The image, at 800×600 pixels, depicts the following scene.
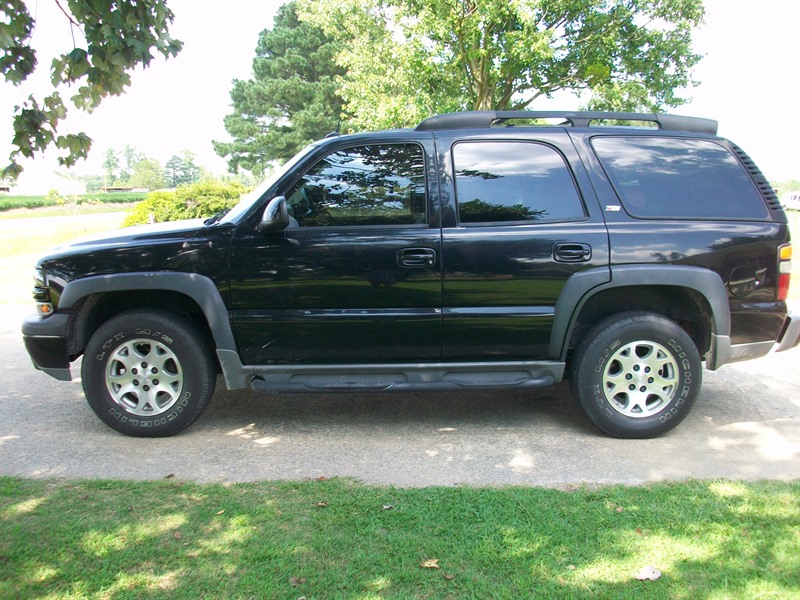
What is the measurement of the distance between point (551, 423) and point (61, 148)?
361 centimetres

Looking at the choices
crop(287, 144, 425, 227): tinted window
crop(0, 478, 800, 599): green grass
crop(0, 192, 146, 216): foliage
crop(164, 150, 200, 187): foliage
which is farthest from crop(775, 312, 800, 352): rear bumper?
crop(164, 150, 200, 187): foliage

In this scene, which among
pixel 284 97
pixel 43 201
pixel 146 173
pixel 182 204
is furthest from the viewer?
pixel 146 173

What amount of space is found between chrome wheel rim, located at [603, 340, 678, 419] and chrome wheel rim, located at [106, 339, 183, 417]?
2.89 meters

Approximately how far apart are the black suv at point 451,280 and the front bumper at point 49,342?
20mm

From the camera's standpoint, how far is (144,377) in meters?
4.29

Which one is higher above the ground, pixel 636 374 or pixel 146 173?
pixel 146 173

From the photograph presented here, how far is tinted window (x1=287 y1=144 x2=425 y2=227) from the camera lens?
4219 mm

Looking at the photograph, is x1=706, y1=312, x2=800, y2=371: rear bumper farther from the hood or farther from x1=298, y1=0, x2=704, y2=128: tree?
x1=298, y1=0, x2=704, y2=128: tree

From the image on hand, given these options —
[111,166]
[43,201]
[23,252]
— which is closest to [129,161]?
[111,166]

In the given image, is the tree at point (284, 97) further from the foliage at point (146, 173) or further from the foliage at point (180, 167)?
the foliage at point (180, 167)

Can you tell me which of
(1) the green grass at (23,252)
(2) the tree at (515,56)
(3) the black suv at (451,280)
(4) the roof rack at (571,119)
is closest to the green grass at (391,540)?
(3) the black suv at (451,280)

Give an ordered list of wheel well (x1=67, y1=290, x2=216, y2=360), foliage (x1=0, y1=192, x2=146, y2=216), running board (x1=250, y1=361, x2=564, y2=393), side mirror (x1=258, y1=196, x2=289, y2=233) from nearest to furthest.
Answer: side mirror (x1=258, y1=196, x2=289, y2=233)
running board (x1=250, y1=361, x2=564, y2=393)
wheel well (x1=67, y1=290, x2=216, y2=360)
foliage (x1=0, y1=192, x2=146, y2=216)

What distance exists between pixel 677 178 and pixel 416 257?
1.86m

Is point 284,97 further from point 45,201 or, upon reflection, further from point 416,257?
point 416,257
